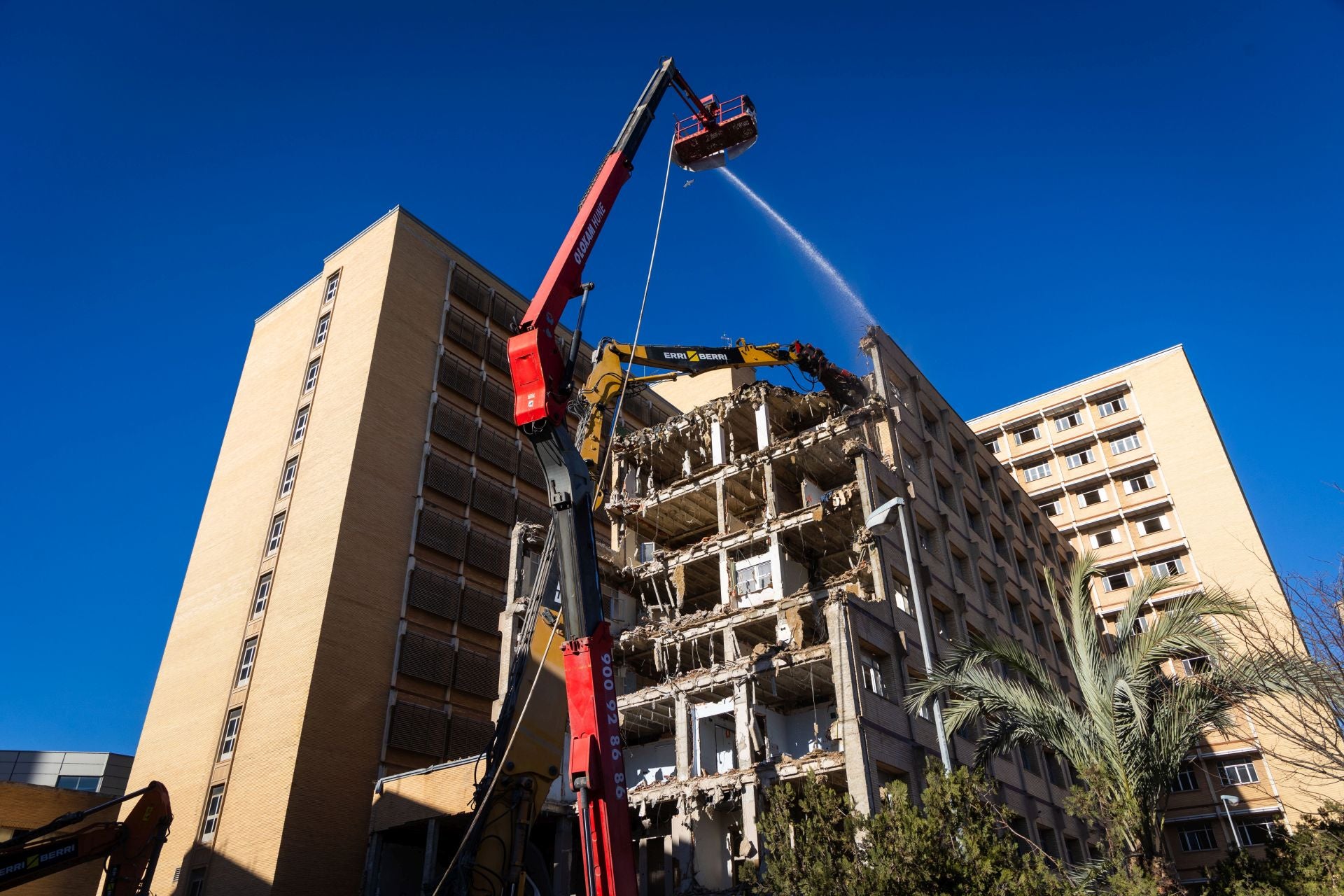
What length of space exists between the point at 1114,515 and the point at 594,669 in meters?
63.1

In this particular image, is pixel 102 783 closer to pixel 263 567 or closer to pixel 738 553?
pixel 263 567

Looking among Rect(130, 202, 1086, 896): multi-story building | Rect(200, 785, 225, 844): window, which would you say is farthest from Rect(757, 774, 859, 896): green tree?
Rect(200, 785, 225, 844): window

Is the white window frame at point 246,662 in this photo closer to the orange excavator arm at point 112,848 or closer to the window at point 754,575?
the orange excavator arm at point 112,848

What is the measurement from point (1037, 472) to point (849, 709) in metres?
52.1

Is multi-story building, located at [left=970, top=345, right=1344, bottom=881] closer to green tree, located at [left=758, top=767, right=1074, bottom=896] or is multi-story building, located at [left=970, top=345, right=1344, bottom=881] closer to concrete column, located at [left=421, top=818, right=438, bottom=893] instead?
concrete column, located at [left=421, top=818, right=438, bottom=893]

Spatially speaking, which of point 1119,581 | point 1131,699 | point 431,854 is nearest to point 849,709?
point 1131,699

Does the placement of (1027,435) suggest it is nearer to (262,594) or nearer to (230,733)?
(262,594)

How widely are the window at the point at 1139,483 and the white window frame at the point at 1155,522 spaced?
2.32 m

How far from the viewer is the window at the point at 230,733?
123 ft

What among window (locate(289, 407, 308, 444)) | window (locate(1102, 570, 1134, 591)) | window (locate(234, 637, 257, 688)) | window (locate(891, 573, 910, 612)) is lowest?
window (locate(234, 637, 257, 688))

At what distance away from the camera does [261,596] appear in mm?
41344

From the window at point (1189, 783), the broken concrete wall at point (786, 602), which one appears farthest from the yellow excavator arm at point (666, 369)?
the window at point (1189, 783)

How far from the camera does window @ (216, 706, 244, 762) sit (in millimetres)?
37625

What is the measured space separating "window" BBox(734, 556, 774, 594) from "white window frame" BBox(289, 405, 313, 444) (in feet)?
69.7
